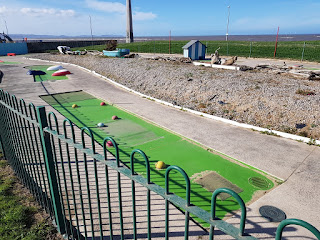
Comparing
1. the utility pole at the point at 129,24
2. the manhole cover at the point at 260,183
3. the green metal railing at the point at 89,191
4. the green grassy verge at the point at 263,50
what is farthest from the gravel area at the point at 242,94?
the utility pole at the point at 129,24

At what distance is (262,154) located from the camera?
639cm

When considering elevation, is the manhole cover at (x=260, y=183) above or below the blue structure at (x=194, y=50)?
below

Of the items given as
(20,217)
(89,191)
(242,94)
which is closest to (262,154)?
(242,94)

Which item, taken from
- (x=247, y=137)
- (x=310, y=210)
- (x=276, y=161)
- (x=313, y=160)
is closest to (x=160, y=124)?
(x=247, y=137)

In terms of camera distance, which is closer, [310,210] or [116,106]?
[310,210]

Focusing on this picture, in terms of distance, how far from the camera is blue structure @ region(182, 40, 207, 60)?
2439 cm

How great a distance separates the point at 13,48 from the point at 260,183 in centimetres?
4710

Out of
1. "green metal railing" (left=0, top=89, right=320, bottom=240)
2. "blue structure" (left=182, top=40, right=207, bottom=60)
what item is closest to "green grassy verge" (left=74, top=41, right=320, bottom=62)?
"blue structure" (left=182, top=40, right=207, bottom=60)

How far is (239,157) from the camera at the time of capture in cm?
627

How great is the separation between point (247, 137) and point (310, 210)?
3.36m

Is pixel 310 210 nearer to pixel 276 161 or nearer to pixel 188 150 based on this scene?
pixel 276 161

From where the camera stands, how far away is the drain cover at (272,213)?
13.4 ft

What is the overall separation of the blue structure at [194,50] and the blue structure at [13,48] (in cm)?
3218

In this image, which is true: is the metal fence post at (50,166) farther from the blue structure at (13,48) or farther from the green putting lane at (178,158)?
the blue structure at (13,48)
